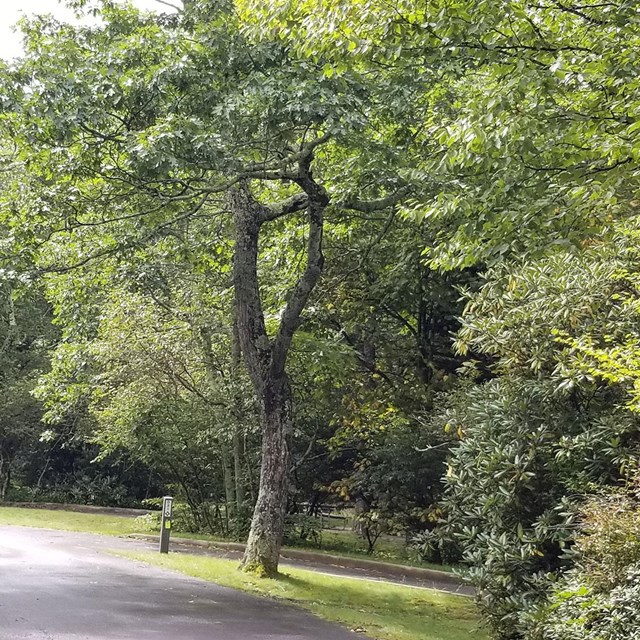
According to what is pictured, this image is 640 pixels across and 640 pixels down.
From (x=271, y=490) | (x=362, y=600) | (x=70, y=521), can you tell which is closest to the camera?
(x=362, y=600)

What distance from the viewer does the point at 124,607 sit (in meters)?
8.79

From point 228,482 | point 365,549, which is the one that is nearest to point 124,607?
point 228,482

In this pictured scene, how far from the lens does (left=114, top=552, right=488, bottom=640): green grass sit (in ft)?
31.3

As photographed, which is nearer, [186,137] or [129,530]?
[186,137]

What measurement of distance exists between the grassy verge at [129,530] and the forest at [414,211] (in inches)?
38.4

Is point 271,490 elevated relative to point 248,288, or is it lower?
lower

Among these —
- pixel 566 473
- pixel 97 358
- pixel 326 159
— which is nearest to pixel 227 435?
pixel 97 358

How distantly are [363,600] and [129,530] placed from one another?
10.2 meters

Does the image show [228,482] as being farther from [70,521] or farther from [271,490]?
[271,490]

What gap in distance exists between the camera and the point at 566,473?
344 inches

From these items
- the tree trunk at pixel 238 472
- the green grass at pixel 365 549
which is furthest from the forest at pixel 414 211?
the tree trunk at pixel 238 472

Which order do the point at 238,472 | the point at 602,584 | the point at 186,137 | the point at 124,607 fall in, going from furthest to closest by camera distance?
the point at 238,472 < the point at 186,137 < the point at 124,607 < the point at 602,584

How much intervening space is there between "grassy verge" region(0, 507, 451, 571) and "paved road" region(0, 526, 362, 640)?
20.9ft

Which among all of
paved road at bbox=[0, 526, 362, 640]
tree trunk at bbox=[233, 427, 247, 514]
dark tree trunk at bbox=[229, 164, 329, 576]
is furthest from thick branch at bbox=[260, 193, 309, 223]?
tree trunk at bbox=[233, 427, 247, 514]
